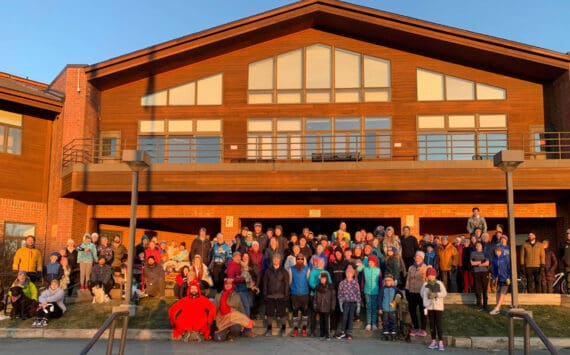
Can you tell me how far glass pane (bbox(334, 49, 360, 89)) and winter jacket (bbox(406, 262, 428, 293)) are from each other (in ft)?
36.1

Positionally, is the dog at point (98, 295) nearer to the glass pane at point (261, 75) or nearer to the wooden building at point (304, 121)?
the wooden building at point (304, 121)

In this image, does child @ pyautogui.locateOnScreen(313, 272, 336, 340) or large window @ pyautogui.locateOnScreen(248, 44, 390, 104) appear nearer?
child @ pyautogui.locateOnScreen(313, 272, 336, 340)

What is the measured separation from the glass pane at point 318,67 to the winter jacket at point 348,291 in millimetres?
11278

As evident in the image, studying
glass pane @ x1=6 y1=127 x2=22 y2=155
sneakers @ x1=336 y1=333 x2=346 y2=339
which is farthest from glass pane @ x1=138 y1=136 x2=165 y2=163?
sneakers @ x1=336 y1=333 x2=346 y2=339

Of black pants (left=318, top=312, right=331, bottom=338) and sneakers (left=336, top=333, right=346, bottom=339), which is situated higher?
black pants (left=318, top=312, right=331, bottom=338)

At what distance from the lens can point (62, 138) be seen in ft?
68.5

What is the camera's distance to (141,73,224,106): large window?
22.1 m

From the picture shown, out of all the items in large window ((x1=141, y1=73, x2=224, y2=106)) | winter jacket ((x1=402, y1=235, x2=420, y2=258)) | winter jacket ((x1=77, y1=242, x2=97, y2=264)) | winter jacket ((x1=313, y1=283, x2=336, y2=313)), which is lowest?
winter jacket ((x1=313, y1=283, x2=336, y2=313))

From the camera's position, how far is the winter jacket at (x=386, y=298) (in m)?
11.5

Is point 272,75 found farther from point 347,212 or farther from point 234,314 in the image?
point 234,314

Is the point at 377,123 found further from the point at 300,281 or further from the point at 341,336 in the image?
the point at 341,336

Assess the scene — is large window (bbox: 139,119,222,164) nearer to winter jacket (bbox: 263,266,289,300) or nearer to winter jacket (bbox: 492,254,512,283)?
winter jacket (bbox: 263,266,289,300)

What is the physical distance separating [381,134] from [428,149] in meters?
1.80

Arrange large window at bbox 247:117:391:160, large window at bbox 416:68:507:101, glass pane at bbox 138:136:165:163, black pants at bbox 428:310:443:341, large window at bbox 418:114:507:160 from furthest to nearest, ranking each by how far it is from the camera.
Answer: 1. glass pane at bbox 138:136:165:163
2. large window at bbox 416:68:507:101
3. large window at bbox 247:117:391:160
4. large window at bbox 418:114:507:160
5. black pants at bbox 428:310:443:341
